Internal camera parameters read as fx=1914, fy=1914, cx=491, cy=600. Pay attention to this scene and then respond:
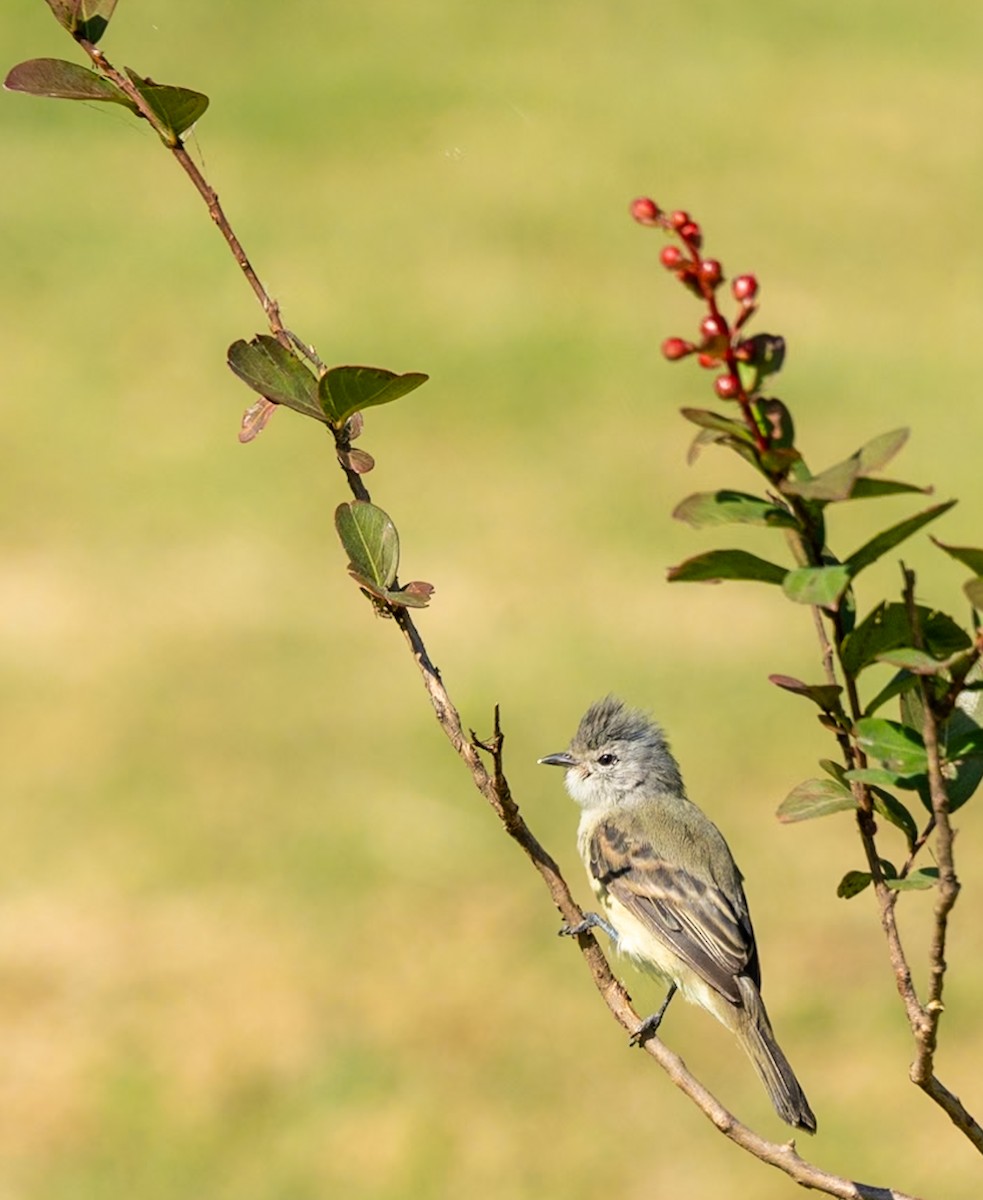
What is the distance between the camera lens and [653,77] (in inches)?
720

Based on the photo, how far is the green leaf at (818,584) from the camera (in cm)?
153

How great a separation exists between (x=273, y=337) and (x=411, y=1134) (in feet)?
21.6

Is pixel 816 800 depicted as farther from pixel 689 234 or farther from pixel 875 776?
pixel 689 234

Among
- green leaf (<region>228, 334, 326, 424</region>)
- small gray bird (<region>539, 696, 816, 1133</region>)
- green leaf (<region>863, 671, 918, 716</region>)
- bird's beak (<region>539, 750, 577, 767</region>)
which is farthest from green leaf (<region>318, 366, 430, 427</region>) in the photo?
bird's beak (<region>539, 750, 577, 767</region>)

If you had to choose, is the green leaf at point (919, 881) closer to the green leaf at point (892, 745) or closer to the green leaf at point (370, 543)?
the green leaf at point (892, 745)

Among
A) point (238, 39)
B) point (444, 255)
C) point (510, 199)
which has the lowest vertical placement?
point (444, 255)

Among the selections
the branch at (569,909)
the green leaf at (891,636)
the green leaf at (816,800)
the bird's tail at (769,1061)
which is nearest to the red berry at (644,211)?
the green leaf at (891,636)

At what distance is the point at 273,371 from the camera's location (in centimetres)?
187

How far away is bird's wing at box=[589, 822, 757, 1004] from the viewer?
419 cm

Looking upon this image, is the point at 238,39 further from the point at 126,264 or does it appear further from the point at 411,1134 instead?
the point at 411,1134

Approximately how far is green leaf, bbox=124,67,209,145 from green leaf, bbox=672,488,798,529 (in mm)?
652

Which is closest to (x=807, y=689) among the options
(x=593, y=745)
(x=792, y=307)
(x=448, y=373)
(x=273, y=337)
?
(x=273, y=337)

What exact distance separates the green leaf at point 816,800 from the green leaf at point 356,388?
0.55 meters

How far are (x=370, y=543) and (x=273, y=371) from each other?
0.21 meters
